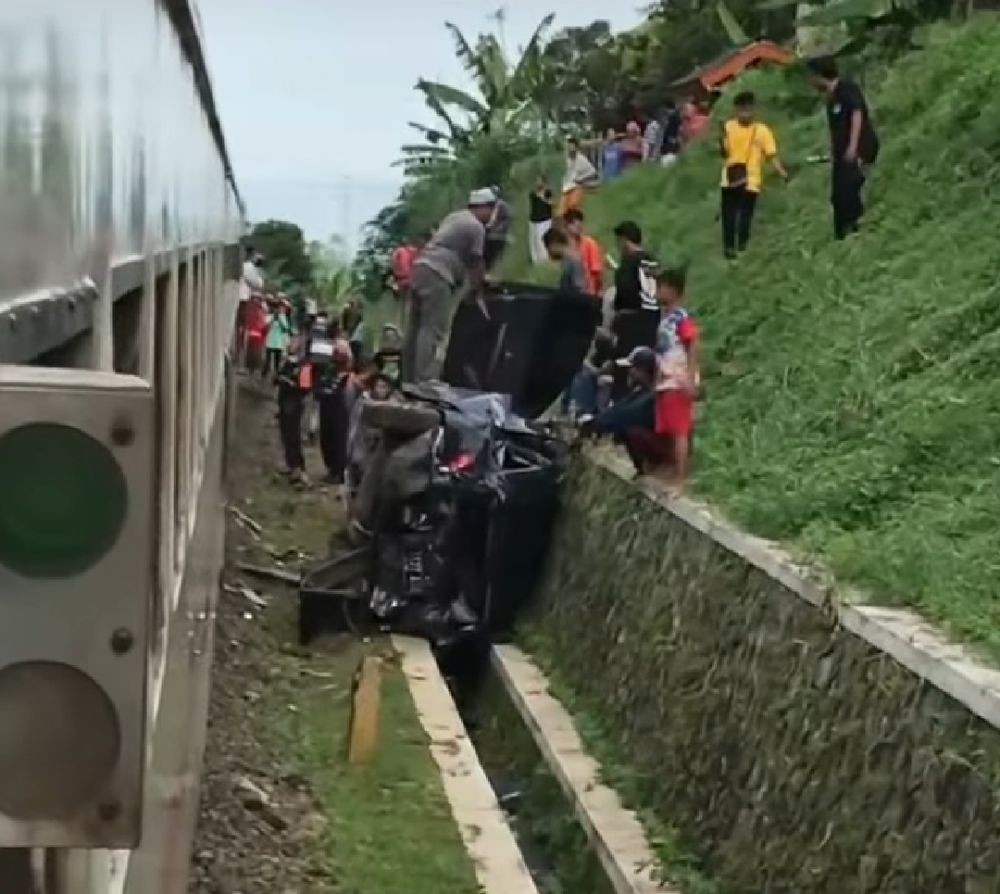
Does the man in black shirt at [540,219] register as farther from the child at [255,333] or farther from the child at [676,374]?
the child at [676,374]

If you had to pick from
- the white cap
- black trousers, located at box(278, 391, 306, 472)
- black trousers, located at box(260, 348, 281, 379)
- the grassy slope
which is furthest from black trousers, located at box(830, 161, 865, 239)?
black trousers, located at box(260, 348, 281, 379)

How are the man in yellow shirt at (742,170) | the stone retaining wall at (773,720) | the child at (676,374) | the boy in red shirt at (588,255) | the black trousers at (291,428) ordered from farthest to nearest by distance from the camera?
the black trousers at (291,428)
the man in yellow shirt at (742,170)
the boy in red shirt at (588,255)
the child at (676,374)
the stone retaining wall at (773,720)

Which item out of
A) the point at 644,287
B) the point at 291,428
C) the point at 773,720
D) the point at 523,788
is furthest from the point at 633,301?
the point at 291,428

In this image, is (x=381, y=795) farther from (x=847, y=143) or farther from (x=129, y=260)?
(x=847, y=143)

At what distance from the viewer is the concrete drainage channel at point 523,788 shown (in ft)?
27.6

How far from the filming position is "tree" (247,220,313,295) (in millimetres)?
54688

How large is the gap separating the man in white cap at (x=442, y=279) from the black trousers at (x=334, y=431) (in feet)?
10.1

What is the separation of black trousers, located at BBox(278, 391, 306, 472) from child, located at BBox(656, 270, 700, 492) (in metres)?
9.15

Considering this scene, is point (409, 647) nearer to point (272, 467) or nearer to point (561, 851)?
point (561, 851)

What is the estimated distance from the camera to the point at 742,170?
48.9ft

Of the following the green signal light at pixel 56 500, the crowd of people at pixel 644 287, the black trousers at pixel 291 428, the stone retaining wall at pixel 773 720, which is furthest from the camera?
the black trousers at pixel 291 428

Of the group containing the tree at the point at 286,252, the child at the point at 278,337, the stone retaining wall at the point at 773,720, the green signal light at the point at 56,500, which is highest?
the green signal light at the point at 56,500

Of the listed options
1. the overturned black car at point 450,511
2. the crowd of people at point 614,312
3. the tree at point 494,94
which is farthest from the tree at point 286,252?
the overturned black car at point 450,511

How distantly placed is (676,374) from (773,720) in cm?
281
